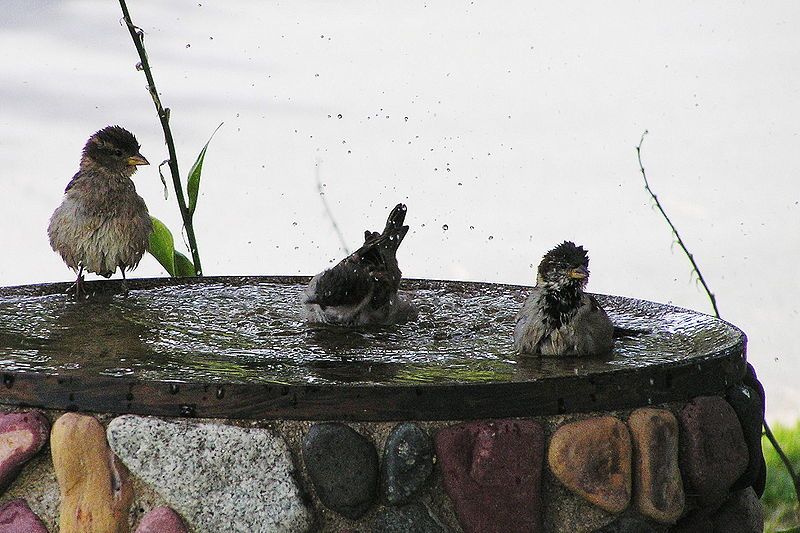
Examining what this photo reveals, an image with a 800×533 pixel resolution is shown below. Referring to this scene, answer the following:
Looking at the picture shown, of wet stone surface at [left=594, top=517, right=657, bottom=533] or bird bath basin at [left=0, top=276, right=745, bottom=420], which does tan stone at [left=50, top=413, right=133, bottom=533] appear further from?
wet stone surface at [left=594, top=517, right=657, bottom=533]

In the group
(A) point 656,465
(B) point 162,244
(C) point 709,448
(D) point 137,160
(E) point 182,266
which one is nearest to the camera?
(A) point 656,465

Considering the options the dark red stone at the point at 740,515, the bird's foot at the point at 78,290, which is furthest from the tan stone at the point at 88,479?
the bird's foot at the point at 78,290

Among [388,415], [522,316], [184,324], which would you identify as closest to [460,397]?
[388,415]

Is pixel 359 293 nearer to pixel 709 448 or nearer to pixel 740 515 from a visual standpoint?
pixel 709 448

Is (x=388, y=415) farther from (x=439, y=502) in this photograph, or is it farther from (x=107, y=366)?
(x=107, y=366)

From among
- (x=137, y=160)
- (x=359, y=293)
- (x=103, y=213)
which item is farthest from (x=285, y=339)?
(x=137, y=160)

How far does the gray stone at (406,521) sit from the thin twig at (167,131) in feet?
11.1

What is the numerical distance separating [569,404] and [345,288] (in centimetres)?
123

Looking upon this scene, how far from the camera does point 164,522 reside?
2.85 metres

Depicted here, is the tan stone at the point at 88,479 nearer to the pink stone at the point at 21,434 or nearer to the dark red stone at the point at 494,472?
the pink stone at the point at 21,434

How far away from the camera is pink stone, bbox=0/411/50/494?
2867 mm

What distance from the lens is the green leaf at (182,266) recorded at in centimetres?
594

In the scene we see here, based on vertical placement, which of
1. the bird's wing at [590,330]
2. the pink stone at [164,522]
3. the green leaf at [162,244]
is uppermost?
the green leaf at [162,244]

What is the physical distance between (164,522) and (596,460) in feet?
3.72
